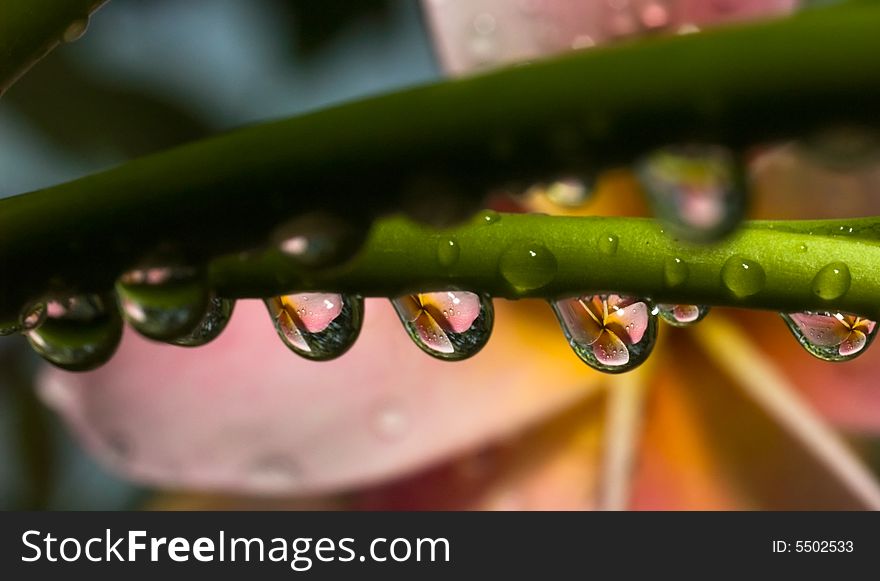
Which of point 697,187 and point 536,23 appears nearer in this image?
point 697,187

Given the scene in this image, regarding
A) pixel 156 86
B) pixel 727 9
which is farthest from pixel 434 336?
pixel 156 86

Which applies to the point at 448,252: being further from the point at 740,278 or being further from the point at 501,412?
the point at 501,412

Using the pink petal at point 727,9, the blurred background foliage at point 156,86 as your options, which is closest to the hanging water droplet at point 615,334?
the pink petal at point 727,9

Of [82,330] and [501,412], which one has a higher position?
[501,412]

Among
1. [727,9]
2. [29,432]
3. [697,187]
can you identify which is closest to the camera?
[697,187]

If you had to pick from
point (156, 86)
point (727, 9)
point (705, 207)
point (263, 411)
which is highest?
point (156, 86)

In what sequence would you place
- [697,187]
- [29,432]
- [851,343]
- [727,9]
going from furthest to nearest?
1. [29,432]
2. [727,9]
3. [851,343]
4. [697,187]

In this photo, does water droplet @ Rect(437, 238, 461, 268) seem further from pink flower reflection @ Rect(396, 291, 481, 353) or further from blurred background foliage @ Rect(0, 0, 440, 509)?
blurred background foliage @ Rect(0, 0, 440, 509)

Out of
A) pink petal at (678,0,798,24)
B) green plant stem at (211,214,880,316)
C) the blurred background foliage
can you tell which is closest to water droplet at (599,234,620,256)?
green plant stem at (211,214,880,316)
